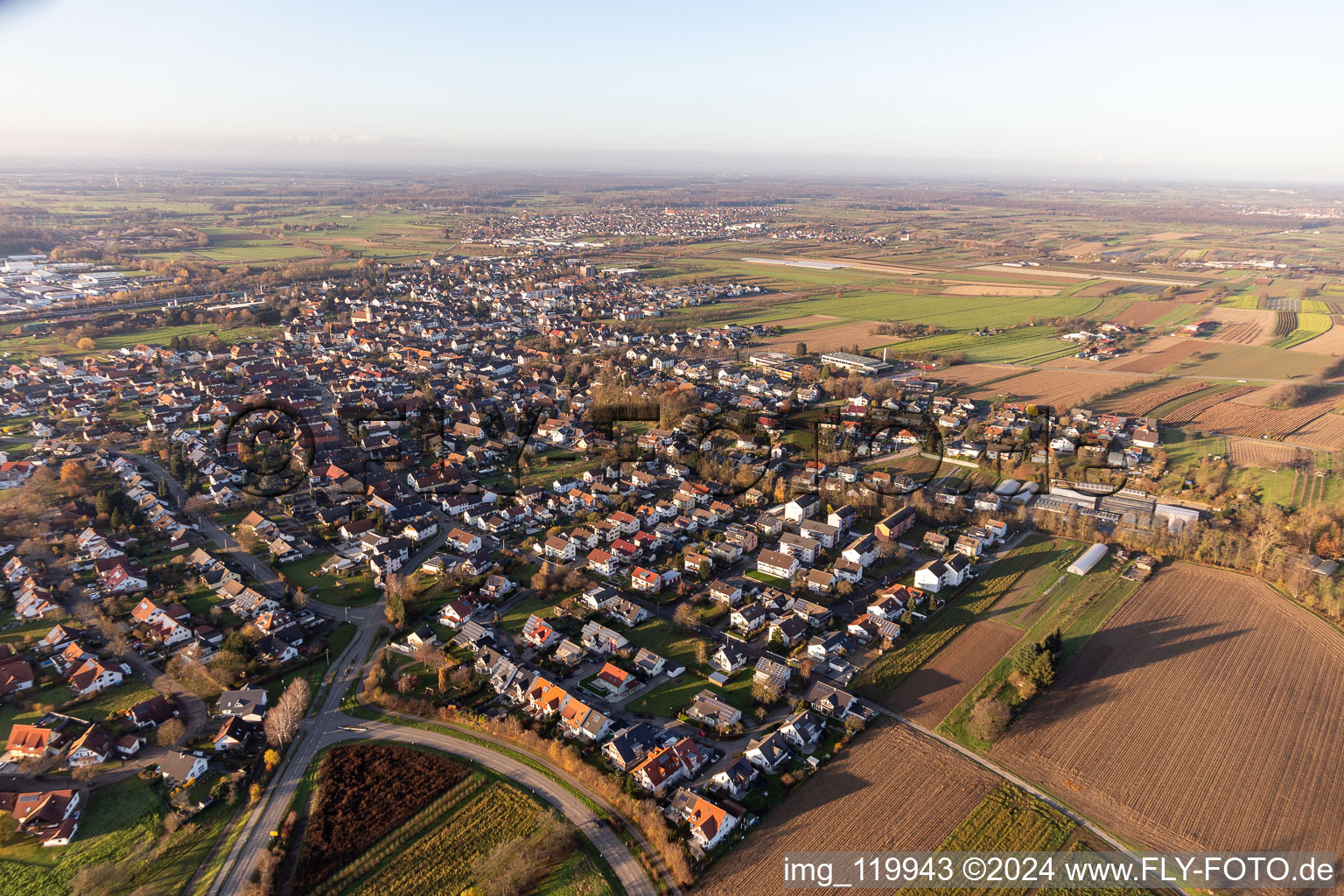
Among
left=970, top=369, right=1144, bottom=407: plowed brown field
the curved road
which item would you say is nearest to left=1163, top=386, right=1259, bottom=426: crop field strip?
left=970, top=369, right=1144, bottom=407: plowed brown field

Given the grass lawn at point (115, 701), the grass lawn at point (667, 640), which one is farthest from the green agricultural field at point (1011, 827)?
the grass lawn at point (115, 701)

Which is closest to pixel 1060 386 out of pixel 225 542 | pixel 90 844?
pixel 225 542

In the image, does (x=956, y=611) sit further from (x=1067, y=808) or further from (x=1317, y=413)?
(x=1317, y=413)

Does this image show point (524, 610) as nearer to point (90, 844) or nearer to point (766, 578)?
point (766, 578)

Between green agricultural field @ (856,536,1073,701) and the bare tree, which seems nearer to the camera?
the bare tree

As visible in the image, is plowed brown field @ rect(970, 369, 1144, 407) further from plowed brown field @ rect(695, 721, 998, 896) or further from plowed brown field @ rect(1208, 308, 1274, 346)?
plowed brown field @ rect(695, 721, 998, 896)

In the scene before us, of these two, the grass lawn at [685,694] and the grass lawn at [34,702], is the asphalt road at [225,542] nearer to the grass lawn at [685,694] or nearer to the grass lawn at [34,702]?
the grass lawn at [34,702]
